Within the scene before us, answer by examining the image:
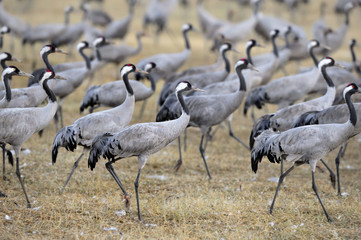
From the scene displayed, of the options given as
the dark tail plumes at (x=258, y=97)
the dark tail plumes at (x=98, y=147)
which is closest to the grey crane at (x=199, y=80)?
the dark tail plumes at (x=258, y=97)

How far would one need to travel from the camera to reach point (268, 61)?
10.2 meters

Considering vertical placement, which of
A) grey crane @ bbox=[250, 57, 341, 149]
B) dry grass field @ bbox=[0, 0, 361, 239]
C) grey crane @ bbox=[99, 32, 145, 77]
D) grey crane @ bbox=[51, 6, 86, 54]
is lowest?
dry grass field @ bbox=[0, 0, 361, 239]

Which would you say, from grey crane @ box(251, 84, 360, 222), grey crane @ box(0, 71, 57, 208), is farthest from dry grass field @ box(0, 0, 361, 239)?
grey crane @ box(0, 71, 57, 208)

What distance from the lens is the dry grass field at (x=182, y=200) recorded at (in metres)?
4.67

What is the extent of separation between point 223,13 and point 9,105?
727 inches

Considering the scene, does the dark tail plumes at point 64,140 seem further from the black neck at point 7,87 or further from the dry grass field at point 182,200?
the black neck at point 7,87

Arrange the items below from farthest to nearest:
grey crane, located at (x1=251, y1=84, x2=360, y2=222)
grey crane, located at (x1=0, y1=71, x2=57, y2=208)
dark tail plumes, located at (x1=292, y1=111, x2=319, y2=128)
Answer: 1. dark tail plumes, located at (x1=292, y1=111, x2=319, y2=128)
2. grey crane, located at (x1=0, y1=71, x2=57, y2=208)
3. grey crane, located at (x1=251, y1=84, x2=360, y2=222)

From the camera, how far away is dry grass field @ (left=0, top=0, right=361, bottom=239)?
15.3 feet

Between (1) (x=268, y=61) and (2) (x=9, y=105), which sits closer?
(2) (x=9, y=105)

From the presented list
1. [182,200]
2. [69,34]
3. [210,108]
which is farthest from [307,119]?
[69,34]

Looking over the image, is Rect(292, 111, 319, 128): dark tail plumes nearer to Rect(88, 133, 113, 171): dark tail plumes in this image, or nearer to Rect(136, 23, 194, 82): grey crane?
Rect(88, 133, 113, 171): dark tail plumes

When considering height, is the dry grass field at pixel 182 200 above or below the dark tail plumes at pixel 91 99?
below

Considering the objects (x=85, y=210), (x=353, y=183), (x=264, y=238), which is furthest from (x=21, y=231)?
(x=353, y=183)

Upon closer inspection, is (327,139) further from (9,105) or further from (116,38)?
(116,38)
